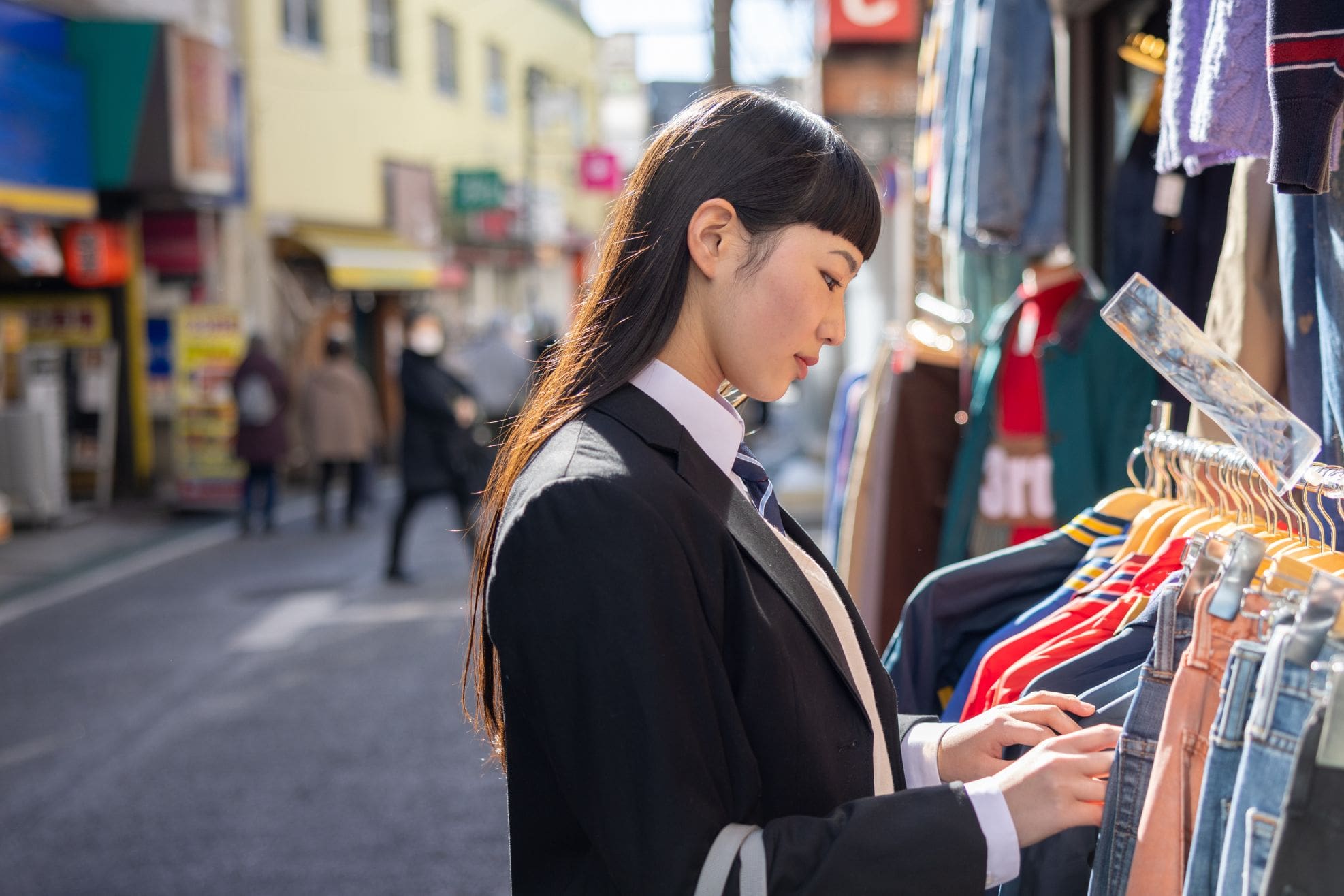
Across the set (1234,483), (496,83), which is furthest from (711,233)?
(496,83)

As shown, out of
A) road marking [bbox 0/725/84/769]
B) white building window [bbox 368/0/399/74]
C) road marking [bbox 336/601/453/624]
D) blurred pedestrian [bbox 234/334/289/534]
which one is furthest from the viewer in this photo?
white building window [bbox 368/0/399/74]

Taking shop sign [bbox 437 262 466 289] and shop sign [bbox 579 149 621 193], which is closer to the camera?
shop sign [bbox 437 262 466 289]

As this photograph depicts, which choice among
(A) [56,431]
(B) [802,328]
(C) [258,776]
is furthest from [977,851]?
(A) [56,431]

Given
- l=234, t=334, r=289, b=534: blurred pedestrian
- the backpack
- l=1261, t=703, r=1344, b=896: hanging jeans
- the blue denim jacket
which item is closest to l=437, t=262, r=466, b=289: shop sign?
l=234, t=334, r=289, b=534: blurred pedestrian

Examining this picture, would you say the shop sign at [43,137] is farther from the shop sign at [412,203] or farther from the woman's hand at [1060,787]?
the woman's hand at [1060,787]

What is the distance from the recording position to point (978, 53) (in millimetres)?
3234

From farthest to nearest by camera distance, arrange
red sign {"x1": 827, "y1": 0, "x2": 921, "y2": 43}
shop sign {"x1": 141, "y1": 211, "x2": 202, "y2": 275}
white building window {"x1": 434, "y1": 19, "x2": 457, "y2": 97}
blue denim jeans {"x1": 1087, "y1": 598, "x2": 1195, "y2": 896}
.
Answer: white building window {"x1": 434, "y1": 19, "x2": 457, "y2": 97}, shop sign {"x1": 141, "y1": 211, "x2": 202, "y2": 275}, red sign {"x1": 827, "y1": 0, "x2": 921, "y2": 43}, blue denim jeans {"x1": 1087, "y1": 598, "x2": 1195, "y2": 896}

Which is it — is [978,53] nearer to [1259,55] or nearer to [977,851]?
[1259,55]

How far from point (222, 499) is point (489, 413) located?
291 cm

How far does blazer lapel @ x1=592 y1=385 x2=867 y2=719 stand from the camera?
1.32 metres

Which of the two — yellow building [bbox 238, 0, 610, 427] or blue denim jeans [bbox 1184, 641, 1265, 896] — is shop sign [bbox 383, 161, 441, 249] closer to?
yellow building [bbox 238, 0, 610, 427]

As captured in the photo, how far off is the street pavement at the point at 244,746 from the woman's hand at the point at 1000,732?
3.16 ft

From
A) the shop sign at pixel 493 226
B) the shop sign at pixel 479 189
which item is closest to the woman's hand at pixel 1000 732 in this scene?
the shop sign at pixel 479 189

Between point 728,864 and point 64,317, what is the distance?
42.3ft
